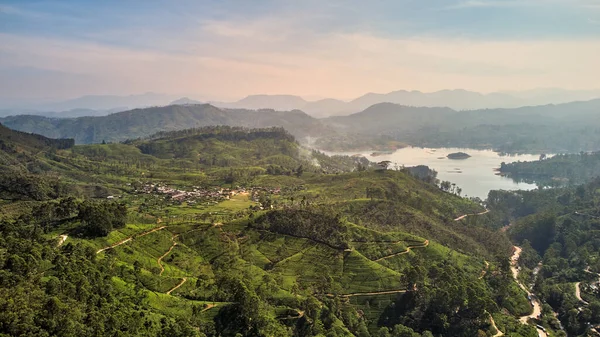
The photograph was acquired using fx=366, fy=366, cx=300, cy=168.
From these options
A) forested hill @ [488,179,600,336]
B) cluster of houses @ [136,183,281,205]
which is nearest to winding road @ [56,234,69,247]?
cluster of houses @ [136,183,281,205]

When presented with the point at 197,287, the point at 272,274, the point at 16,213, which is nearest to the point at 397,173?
the point at 272,274

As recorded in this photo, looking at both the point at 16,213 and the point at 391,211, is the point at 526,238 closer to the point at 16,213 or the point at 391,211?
the point at 391,211

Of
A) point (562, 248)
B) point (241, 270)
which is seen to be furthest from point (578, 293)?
Answer: point (241, 270)

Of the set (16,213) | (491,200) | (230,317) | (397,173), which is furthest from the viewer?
(491,200)

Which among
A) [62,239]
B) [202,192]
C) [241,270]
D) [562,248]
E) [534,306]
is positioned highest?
[62,239]

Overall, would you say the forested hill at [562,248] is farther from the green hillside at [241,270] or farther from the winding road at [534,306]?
the green hillside at [241,270]

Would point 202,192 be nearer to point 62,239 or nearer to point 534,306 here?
point 62,239

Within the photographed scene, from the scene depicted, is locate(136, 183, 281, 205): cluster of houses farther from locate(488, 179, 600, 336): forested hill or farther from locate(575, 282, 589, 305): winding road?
locate(575, 282, 589, 305): winding road
